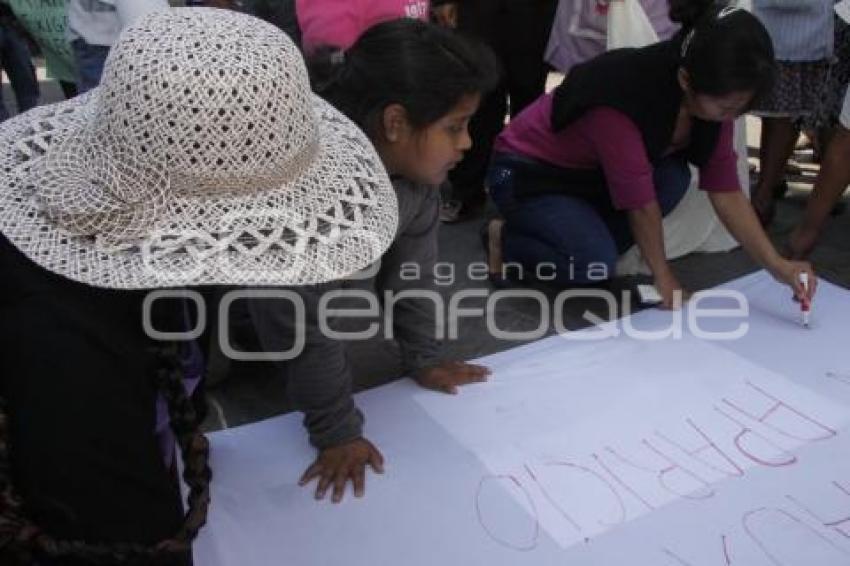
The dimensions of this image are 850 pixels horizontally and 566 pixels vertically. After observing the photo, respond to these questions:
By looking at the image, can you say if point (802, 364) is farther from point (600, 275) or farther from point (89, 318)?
point (89, 318)

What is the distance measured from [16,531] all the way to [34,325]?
0.13 meters

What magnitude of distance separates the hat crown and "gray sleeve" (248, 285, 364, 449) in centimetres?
41

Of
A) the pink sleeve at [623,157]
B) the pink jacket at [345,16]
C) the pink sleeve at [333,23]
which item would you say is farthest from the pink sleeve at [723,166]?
the pink sleeve at [333,23]

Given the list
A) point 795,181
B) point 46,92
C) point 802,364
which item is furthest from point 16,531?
point 46,92

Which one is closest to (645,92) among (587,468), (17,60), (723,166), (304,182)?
(723,166)

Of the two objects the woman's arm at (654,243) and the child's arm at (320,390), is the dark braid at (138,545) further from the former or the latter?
the woman's arm at (654,243)

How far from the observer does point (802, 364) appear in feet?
3.85

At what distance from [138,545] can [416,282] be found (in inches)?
27.1

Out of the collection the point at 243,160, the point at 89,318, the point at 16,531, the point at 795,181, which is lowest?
the point at 795,181

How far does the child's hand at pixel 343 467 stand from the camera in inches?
36.8

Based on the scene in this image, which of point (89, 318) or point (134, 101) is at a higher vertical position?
point (134, 101)

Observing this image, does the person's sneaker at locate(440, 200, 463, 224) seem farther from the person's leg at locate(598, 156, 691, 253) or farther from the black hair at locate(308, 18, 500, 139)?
the black hair at locate(308, 18, 500, 139)

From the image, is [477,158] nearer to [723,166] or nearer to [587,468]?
[723,166]

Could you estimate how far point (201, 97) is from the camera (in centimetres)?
50
